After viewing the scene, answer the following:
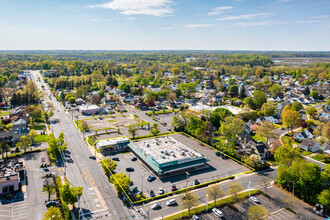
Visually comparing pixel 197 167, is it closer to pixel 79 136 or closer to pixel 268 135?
pixel 268 135

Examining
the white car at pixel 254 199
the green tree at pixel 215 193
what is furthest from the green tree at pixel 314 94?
the green tree at pixel 215 193

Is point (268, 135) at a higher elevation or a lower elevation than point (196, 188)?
higher

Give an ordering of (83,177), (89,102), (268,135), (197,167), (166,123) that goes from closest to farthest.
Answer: (83,177) < (197,167) < (268,135) < (166,123) < (89,102)

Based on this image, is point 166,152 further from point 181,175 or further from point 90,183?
point 90,183

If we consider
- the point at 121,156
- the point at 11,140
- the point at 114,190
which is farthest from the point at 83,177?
the point at 11,140

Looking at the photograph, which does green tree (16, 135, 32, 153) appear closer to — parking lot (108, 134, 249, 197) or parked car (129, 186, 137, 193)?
parking lot (108, 134, 249, 197)

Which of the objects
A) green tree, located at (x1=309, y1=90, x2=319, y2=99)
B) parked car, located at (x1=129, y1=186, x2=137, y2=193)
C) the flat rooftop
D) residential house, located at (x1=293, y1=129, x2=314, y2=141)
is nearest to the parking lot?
parked car, located at (x1=129, y1=186, x2=137, y2=193)

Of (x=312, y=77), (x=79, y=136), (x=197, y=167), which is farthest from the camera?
(x=312, y=77)

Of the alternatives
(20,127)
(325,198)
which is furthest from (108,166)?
(20,127)
